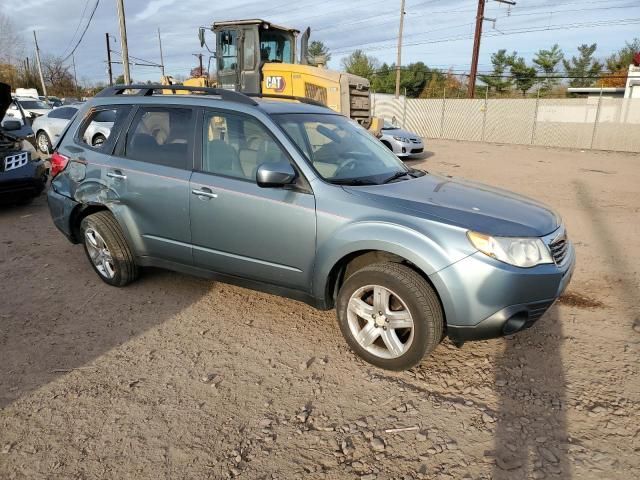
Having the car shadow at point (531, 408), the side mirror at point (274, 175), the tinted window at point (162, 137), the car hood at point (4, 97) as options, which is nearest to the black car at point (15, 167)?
the car hood at point (4, 97)

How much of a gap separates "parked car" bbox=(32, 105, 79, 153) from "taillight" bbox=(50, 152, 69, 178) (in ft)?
35.7

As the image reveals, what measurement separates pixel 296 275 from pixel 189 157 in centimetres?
134

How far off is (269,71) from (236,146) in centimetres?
748

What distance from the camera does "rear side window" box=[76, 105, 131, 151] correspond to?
4.40 m

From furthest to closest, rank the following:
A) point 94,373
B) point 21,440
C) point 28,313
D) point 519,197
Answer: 1. point 28,313
2. point 519,197
3. point 94,373
4. point 21,440

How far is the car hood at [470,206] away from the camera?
296cm

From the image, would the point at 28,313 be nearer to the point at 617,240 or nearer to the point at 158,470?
the point at 158,470

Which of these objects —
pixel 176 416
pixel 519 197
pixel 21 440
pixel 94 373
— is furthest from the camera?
pixel 519 197

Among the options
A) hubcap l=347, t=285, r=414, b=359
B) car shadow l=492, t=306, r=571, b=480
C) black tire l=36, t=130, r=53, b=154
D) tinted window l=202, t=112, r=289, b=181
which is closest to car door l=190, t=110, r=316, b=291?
tinted window l=202, t=112, r=289, b=181

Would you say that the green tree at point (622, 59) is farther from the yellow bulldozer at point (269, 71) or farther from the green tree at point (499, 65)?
the yellow bulldozer at point (269, 71)

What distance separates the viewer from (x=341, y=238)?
3.20 meters

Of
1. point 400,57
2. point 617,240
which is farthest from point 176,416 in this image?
point 400,57

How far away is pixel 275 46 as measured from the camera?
11.2 meters

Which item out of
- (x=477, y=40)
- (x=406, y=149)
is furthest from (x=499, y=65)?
(x=406, y=149)
